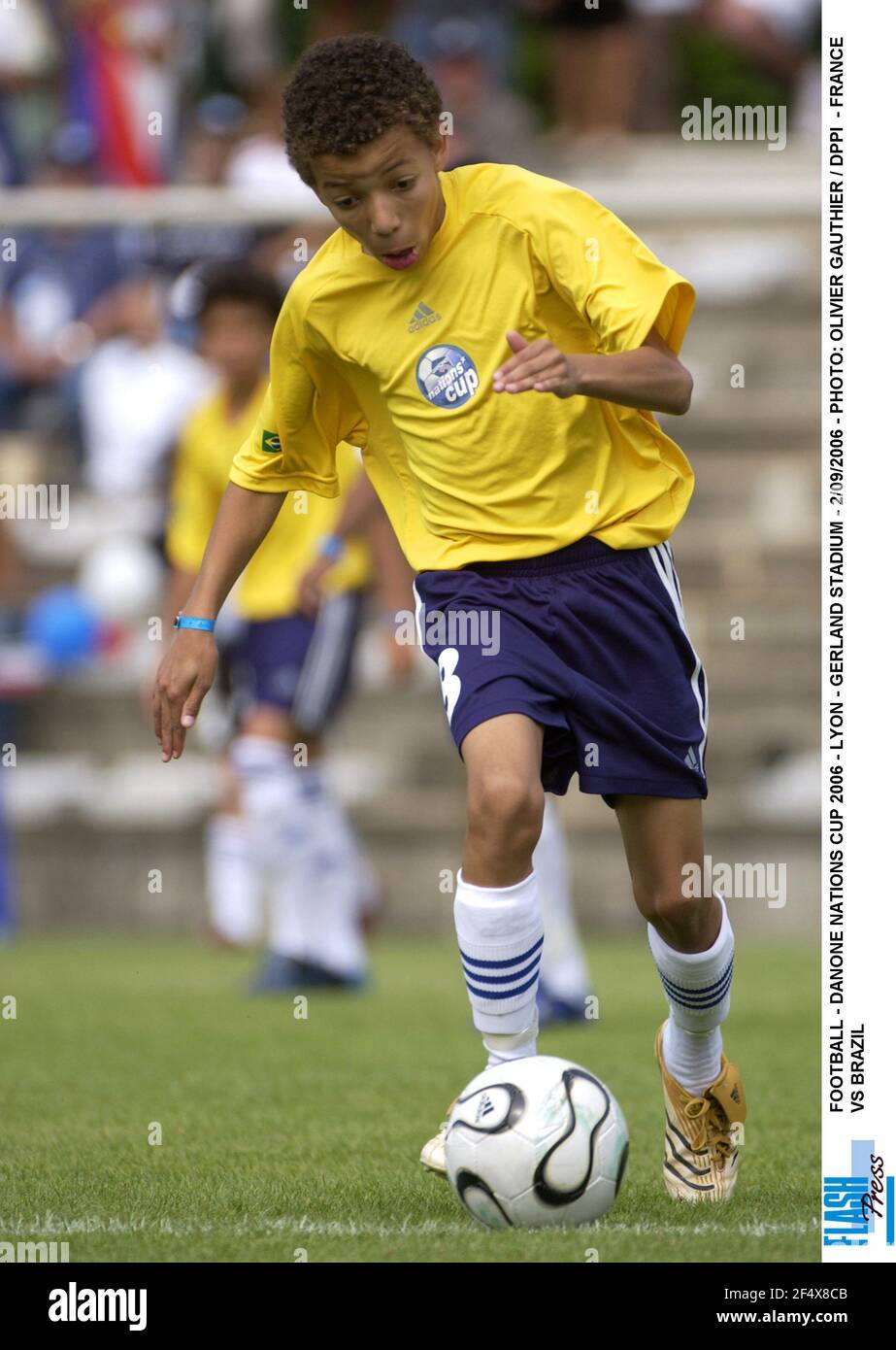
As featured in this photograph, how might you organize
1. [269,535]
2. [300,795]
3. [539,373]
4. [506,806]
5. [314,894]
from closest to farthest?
[539,373]
[506,806]
[314,894]
[300,795]
[269,535]

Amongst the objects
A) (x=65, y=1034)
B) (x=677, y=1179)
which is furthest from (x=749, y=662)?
(x=677, y=1179)

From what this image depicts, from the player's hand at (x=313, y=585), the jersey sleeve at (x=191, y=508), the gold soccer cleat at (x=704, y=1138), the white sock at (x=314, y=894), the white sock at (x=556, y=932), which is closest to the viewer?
the gold soccer cleat at (x=704, y=1138)

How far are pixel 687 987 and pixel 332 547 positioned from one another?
3726 mm

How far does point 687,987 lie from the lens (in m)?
4.43

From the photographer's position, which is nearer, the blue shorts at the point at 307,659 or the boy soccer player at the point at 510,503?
the boy soccer player at the point at 510,503

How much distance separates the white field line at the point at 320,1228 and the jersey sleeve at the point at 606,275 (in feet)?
5.28

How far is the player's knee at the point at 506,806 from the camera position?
400 cm

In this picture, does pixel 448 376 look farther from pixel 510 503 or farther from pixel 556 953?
pixel 556 953

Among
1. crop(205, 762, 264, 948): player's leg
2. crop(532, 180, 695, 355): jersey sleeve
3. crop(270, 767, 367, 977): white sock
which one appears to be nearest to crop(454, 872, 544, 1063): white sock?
crop(532, 180, 695, 355): jersey sleeve

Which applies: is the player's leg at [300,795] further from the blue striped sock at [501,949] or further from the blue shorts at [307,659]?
the blue striped sock at [501,949]
